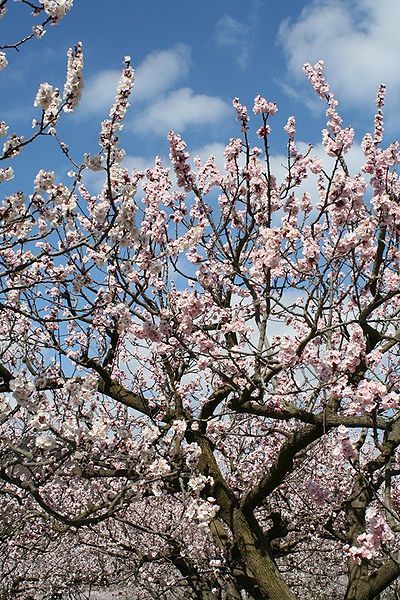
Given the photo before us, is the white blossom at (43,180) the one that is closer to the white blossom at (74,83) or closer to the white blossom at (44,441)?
the white blossom at (74,83)

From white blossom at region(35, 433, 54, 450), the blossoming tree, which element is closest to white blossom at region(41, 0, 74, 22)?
the blossoming tree

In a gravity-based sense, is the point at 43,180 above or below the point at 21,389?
above

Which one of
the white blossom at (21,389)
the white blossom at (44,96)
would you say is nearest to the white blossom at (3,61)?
the white blossom at (44,96)

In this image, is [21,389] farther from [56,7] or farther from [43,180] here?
[56,7]

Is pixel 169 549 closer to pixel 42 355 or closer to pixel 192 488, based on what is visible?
pixel 192 488

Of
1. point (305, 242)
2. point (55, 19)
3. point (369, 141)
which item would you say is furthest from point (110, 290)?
point (369, 141)

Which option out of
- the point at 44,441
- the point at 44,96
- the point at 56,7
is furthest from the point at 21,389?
the point at 56,7

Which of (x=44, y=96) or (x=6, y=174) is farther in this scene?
(x=6, y=174)

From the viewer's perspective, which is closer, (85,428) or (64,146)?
(85,428)

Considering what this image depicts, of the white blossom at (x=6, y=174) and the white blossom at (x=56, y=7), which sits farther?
the white blossom at (x=6, y=174)

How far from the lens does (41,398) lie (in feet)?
13.4

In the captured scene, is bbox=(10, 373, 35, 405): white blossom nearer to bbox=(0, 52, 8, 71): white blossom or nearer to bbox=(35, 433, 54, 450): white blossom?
bbox=(35, 433, 54, 450): white blossom

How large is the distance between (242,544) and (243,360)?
6.35 feet

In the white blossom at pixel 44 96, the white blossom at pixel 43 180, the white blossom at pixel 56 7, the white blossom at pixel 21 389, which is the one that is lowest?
the white blossom at pixel 21 389
